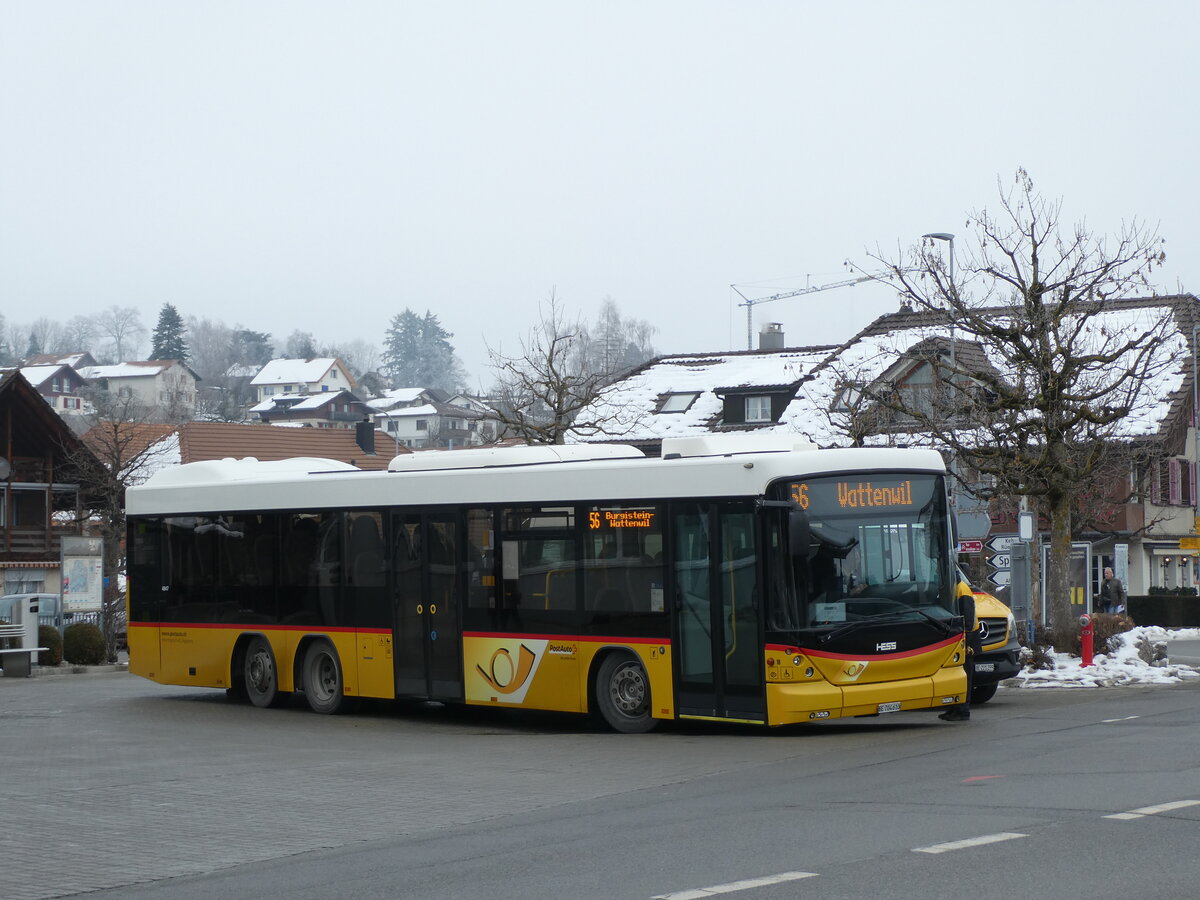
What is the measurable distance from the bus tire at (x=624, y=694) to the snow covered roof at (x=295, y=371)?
171603 millimetres

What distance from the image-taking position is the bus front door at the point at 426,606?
18.6m

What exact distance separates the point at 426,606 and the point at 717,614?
13.7 ft

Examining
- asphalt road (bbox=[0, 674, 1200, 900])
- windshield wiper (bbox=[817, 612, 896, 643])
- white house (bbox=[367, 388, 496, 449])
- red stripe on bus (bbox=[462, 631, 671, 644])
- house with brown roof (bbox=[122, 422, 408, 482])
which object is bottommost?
asphalt road (bbox=[0, 674, 1200, 900])

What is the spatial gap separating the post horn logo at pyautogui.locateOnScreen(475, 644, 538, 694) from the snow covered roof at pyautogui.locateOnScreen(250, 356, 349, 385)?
170392 millimetres

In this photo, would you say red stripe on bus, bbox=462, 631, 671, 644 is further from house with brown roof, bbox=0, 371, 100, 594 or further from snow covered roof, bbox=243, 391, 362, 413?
snow covered roof, bbox=243, 391, 362, 413

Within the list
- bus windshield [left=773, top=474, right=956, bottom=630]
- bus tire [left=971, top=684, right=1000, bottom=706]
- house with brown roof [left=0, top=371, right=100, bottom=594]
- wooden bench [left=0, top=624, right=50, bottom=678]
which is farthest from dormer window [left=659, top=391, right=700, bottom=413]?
bus windshield [left=773, top=474, right=956, bottom=630]

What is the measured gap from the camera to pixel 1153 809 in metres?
10.2

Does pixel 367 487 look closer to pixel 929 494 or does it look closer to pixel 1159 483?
pixel 929 494

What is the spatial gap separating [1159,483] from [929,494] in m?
42.8

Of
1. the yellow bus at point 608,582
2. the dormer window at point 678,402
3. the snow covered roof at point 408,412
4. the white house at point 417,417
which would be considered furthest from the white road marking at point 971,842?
the snow covered roof at point 408,412

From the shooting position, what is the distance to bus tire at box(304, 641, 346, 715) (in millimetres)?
20141

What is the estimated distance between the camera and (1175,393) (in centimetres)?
5341

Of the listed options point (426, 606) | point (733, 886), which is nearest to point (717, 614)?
point (426, 606)

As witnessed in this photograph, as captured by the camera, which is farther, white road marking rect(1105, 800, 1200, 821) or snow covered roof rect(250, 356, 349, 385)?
snow covered roof rect(250, 356, 349, 385)
